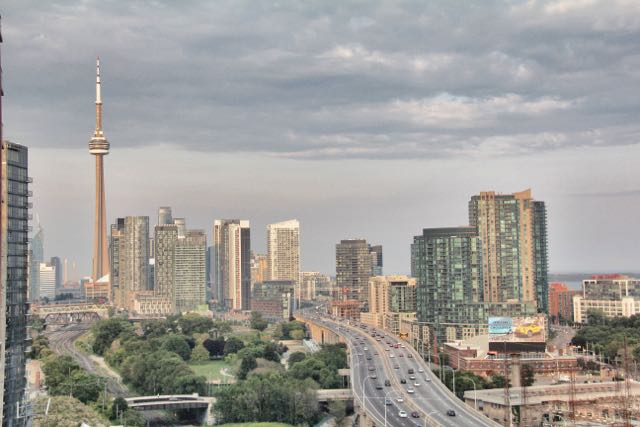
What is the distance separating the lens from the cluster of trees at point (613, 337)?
97.9 meters

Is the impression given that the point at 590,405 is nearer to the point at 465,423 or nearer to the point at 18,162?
the point at 465,423

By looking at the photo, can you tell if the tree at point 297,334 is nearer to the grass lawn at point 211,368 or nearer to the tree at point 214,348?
the tree at point 214,348

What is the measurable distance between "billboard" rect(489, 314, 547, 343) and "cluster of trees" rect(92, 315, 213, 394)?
30.1 meters

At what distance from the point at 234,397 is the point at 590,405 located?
29685 mm

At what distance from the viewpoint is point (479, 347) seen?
94750 millimetres

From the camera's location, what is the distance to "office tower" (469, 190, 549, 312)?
372 ft

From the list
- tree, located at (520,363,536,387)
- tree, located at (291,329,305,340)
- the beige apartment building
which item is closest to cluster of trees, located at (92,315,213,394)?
tree, located at (291,329,305,340)

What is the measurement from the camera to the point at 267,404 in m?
71.0

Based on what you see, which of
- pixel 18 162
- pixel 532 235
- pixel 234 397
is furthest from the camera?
pixel 532 235

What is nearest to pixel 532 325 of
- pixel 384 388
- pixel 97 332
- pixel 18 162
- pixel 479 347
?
pixel 479 347

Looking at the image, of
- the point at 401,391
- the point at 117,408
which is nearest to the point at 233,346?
the point at 401,391

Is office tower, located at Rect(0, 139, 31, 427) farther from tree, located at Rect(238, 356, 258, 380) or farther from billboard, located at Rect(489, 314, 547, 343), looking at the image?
billboard, located at Rect(489, 314, 547, 343)

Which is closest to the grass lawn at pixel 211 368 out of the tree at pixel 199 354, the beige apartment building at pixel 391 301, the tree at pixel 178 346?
the tree at pixel 199 354

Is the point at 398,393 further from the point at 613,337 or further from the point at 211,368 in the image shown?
the point at 211,368
